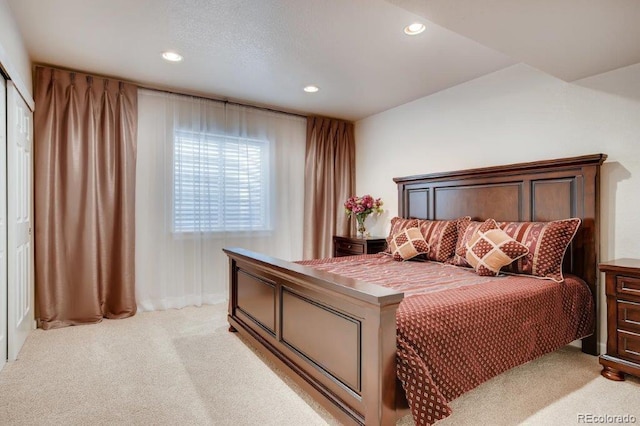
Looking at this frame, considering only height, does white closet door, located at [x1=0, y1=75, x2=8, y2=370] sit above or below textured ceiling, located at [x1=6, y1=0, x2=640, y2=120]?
below

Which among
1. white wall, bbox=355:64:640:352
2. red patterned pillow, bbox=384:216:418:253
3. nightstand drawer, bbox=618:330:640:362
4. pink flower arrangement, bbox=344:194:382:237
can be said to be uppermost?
white wall, bbox=355:64:640:352

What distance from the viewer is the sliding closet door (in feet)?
7.97

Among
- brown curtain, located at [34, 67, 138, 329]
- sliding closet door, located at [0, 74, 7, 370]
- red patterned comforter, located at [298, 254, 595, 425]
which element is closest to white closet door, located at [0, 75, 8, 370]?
sliding closet door, located at [0, 74, 7, 370]

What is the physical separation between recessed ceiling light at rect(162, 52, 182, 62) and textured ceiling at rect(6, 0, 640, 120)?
0.25 ft

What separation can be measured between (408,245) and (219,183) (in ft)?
7.63

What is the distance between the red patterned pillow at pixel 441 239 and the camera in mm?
3338

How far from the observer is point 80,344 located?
2916 millimetres

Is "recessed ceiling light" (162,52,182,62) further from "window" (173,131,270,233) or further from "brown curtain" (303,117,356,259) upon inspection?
"brown curtain" (303,117,356,259)

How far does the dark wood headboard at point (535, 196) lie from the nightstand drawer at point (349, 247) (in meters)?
0.85

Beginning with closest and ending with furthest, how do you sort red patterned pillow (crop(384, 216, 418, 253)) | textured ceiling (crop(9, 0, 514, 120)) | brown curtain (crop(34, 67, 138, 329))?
1. textured ceiling (crop(9, 0, 514, 120))
2. brown curtain (crop(34, 67, 138, 329))
3. red patterned pillow (crop(384, 216, 418, 253))

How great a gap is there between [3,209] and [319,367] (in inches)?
95.2

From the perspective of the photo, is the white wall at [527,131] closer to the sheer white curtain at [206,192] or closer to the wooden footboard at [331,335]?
the sheer white curtain at [206,192]

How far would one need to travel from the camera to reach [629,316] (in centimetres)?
228

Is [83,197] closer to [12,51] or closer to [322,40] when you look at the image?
[12,51]
